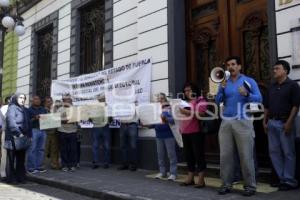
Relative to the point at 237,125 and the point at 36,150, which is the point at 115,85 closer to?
the point at 36,150

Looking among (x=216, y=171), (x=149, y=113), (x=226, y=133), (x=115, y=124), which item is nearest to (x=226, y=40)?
(x=149, y=113)

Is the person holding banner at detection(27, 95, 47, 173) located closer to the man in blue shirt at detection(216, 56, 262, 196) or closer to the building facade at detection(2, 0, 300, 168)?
the building facade at detection(2, 0, 300, 168)

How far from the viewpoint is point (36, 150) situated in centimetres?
1104

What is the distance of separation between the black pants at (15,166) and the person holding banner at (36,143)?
1073mm

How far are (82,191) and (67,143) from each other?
2.94 m

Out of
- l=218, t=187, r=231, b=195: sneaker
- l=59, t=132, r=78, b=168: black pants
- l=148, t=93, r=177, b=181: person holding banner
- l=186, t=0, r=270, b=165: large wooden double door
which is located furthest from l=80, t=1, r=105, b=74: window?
l=218, t=187, r=231, b=195: sneaker

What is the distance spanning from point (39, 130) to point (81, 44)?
14.6 feet

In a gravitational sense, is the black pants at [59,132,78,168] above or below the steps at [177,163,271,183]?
above

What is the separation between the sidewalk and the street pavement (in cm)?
17

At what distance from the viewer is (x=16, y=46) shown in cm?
1958

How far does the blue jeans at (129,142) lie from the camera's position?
10.5m

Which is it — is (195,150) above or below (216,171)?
above

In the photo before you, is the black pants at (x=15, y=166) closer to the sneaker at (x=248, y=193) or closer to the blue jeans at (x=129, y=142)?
the blue jeans at (x=129, y=142)

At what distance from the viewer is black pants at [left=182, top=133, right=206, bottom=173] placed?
7672mm
